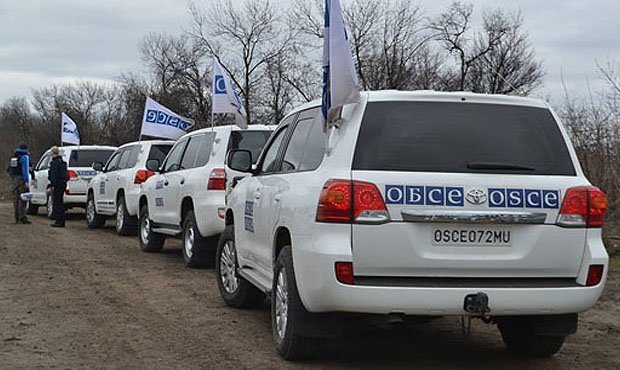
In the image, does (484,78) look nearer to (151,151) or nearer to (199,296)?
(151,151)

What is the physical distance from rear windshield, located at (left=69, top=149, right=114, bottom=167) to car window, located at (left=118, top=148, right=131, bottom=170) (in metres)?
3.70

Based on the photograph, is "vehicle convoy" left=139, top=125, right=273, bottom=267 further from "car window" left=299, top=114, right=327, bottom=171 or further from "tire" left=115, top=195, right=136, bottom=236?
"car window" left=299, top=114, right=327, bottom=171

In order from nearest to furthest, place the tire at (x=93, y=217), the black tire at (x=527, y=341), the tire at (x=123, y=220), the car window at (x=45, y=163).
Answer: the black tire at (x=527, y=341) < the tire at (x=123, y=220) < the tire at (x=93, y=217) < the car window at (x=45, y=163)

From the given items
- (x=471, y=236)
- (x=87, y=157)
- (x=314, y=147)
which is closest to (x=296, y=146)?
(x=314, y=147)

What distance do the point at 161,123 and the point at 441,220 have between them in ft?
41.0

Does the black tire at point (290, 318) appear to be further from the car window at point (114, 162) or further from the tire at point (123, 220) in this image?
the car window at point (114, 162)

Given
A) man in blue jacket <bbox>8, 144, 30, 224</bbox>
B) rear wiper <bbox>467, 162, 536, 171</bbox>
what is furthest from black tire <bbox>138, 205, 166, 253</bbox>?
rear wiper <bbox>467, 162, 536, 171</bbox>

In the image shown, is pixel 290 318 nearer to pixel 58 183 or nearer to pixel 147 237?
pixel 147 237

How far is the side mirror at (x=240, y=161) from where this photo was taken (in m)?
7.80

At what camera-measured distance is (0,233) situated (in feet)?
54.9

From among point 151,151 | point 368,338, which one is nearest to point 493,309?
point 368,338

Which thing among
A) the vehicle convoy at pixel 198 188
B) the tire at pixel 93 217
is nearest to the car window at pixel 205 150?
the vehicle convoy at pixel 198 188

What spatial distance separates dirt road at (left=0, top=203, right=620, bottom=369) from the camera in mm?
6348

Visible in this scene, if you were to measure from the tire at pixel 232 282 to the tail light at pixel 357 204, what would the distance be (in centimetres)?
284
